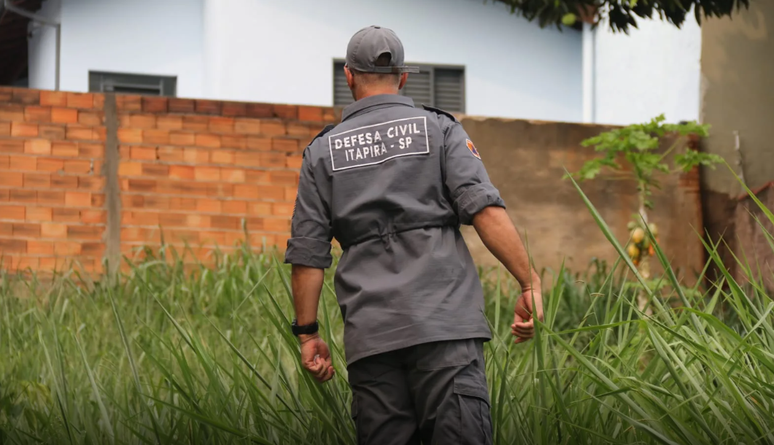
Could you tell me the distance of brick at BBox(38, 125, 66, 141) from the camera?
6.48m

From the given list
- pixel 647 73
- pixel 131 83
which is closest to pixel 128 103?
pixel 647 73

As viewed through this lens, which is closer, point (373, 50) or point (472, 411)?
point (472, 411)

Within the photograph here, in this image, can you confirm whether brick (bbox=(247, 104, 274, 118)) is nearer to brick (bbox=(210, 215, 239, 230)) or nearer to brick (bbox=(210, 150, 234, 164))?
brick (bbox=(210, 150, 234, 164))

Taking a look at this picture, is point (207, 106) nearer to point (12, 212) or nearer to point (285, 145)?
point (285, 145)

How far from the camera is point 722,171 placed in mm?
7184

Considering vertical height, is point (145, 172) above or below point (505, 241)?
above

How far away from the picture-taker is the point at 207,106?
678cm

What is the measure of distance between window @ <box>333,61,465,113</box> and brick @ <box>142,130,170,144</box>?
5.33 metres

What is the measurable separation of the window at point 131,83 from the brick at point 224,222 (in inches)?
229

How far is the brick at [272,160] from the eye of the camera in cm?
681

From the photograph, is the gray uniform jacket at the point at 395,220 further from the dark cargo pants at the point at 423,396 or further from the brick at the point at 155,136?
the brick at the point at 155,136

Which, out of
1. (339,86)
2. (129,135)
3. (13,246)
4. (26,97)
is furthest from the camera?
(339,86)

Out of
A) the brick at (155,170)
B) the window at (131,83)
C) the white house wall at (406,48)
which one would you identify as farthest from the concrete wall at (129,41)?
the brick at (155,170)

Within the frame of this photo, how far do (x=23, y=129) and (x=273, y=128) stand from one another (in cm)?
166
